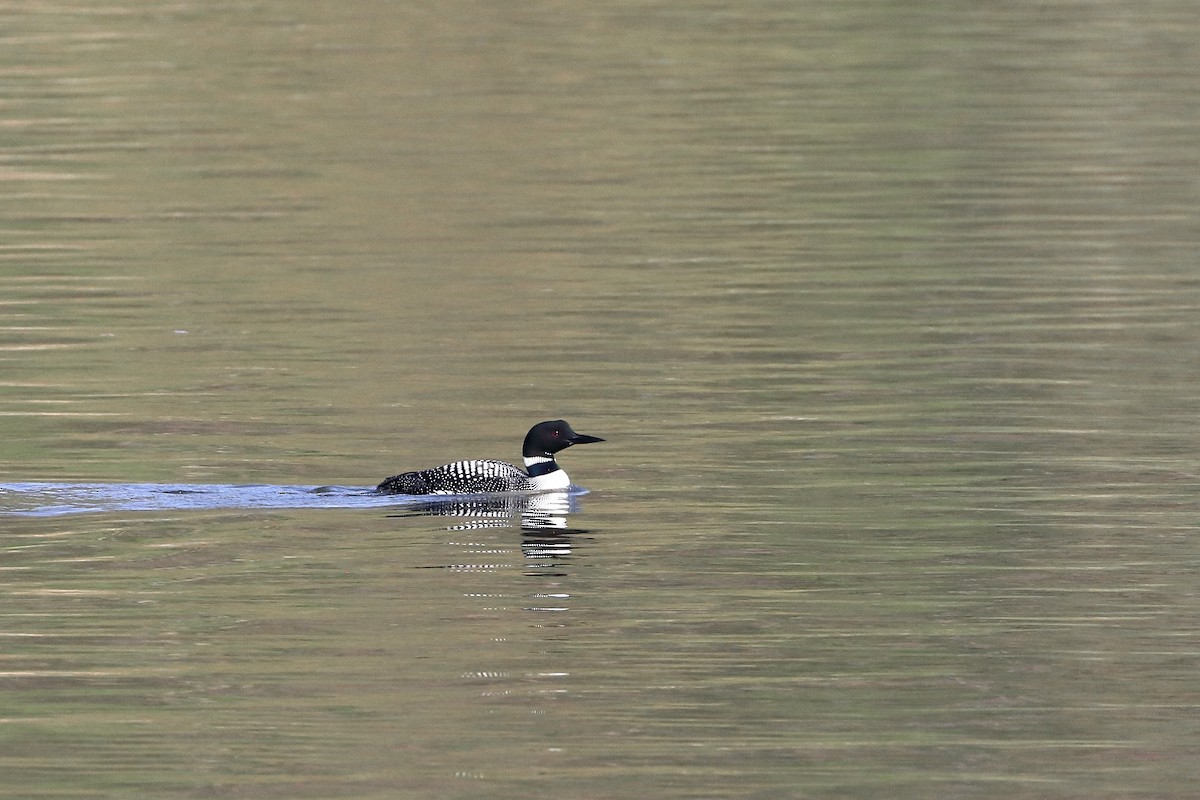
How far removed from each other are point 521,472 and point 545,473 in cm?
30

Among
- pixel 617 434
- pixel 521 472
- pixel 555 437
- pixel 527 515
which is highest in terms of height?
pixel 555 437

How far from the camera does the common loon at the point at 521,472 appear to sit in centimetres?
1683

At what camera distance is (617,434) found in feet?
61.8

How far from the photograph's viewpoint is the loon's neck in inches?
683

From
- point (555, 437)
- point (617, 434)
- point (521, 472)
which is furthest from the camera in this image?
point (617, 434)

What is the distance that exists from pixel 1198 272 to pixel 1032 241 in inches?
92.6

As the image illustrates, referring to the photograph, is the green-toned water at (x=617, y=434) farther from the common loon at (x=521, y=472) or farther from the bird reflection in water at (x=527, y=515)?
the common loon at (x=521, y=472)

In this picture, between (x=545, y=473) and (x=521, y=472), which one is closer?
(x=545, y=473)

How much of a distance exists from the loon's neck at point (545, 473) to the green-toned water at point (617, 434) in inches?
15.8

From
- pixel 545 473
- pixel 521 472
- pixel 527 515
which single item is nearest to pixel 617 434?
pixel 521 472

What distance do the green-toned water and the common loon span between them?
44 centimetres

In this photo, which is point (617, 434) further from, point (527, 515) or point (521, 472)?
point (527, 515)

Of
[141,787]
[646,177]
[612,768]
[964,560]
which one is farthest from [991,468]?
[646,177]

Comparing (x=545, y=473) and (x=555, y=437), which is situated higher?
(x=555, y=437)
